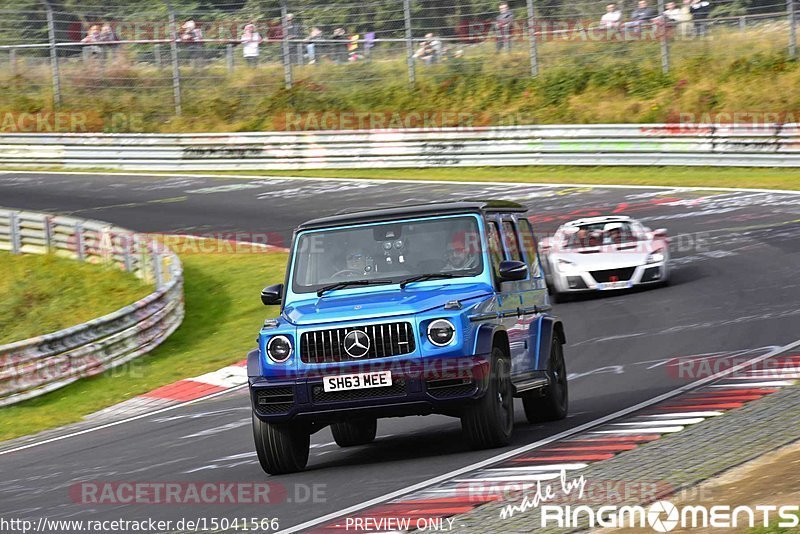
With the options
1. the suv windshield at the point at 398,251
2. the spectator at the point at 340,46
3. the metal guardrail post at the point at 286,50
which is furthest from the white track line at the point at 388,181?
the suv windshield at the point at 398,251

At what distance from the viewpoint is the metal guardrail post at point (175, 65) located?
118ft

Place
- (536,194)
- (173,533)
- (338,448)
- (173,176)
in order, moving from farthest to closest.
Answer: (173,176) → (536,194) → (338,448) → (173,533)

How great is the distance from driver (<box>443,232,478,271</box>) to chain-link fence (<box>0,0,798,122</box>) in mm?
23088

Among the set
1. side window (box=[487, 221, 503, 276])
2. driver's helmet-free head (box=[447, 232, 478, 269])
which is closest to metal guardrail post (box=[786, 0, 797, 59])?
side window (box=[487, 221, 503, 276])

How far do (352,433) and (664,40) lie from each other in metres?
25.2

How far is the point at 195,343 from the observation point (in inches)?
746

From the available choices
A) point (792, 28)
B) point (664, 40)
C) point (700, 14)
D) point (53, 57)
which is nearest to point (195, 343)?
point (700, 14)

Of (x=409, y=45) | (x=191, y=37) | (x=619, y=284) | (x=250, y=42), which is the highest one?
(x=191, y=37)

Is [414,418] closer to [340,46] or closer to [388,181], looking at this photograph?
[388,181]

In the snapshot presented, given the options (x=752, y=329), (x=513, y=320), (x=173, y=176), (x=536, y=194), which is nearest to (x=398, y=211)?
(x=513, y=320)

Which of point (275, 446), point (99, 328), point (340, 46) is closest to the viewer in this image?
point (275, 446)

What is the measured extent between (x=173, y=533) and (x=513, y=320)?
141 inches

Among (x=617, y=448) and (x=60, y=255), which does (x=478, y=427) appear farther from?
(x=60, y=255)

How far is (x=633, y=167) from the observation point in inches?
1211
